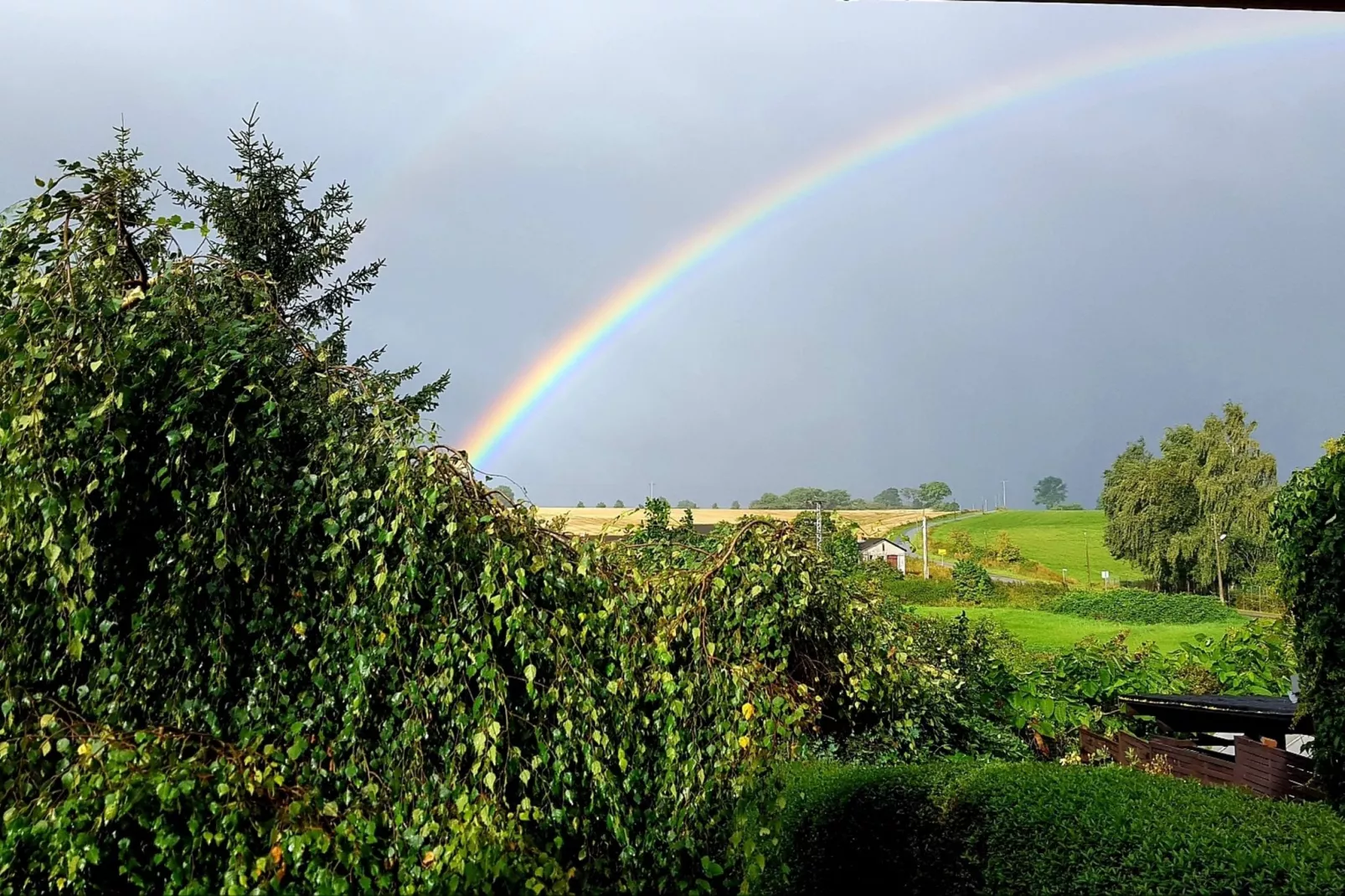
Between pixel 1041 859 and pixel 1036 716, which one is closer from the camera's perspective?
pixel 1041 859

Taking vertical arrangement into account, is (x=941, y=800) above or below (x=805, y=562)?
below

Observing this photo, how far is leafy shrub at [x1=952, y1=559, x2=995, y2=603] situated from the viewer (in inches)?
1083

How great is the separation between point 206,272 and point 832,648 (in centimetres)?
226

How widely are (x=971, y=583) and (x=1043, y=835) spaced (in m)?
25.8

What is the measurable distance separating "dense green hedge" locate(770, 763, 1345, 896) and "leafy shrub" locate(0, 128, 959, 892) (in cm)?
115

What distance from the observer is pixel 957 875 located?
4035 millimetres

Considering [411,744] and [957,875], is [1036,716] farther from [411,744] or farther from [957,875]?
[411,744]

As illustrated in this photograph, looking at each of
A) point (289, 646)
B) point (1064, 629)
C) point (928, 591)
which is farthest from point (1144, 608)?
point (289, 646)

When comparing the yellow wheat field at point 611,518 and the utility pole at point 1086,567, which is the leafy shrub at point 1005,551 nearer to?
the utility pole at point 1086,567

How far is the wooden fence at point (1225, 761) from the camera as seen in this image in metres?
4.26

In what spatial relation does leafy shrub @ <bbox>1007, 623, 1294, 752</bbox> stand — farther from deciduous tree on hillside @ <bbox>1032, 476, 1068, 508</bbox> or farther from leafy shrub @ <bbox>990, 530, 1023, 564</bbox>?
deciduous tree on hillside @ <bbox>1032, 476, 1068, 508</bbox>

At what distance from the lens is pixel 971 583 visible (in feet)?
92.1

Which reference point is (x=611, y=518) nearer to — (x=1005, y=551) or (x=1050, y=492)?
(x=1005, y=551)

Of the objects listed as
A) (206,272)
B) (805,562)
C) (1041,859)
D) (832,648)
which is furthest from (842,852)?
(206,272)
